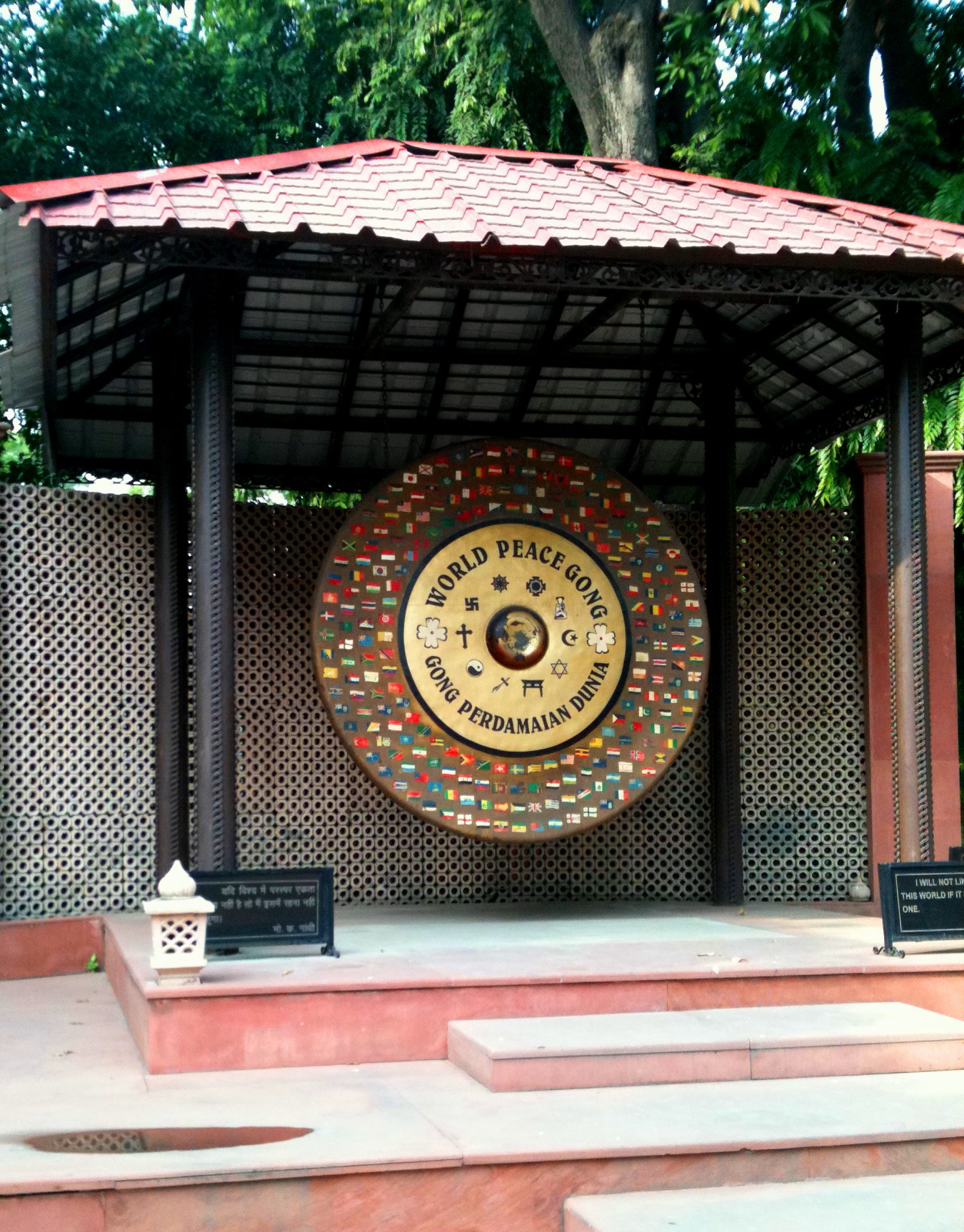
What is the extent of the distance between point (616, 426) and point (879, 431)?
3.24 meters

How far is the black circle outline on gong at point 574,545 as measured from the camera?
9.02 meters

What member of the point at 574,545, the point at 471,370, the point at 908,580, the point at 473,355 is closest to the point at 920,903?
the point at 908,580

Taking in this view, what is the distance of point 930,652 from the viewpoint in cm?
1074

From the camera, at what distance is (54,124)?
18.2 meters

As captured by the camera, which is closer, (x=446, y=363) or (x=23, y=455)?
(x=446, y=363)

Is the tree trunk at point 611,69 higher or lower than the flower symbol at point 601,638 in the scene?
higher

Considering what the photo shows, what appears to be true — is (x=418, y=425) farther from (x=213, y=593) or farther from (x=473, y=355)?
(x=213, y=593)

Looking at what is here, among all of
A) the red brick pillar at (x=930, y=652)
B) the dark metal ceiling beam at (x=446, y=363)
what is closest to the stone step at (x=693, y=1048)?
the red brick pillar at (x=930, y=652)

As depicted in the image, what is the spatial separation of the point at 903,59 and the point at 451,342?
8489 millimetres

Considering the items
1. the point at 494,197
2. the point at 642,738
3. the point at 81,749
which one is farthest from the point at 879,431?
the point at 81,749

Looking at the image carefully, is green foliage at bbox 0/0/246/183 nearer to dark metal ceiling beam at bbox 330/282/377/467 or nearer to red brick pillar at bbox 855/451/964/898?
dark metal ceiling beam at bbox 330/282/377/467

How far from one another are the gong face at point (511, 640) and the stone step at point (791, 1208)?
3.90 m

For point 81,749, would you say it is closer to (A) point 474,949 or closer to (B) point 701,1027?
(A) point 474,949

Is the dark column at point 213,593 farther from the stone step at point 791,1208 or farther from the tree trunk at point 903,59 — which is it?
the tree trunk at point 903,59
